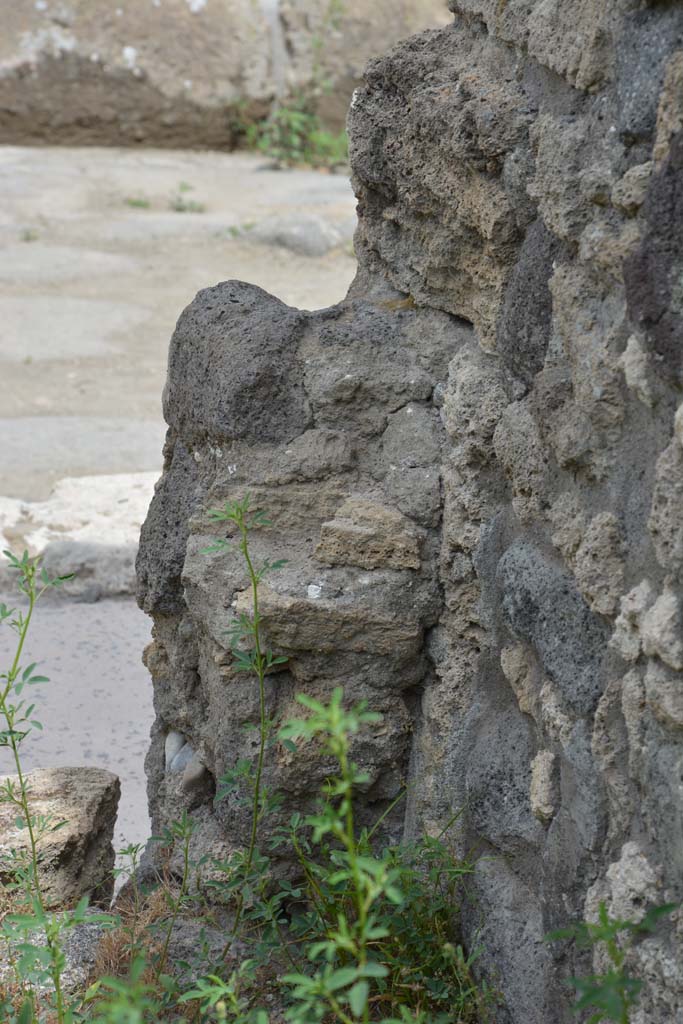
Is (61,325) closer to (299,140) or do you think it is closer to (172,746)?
(299,140)

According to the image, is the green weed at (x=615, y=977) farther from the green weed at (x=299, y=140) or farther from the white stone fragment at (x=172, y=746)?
the green weed at (x=299, y=140)

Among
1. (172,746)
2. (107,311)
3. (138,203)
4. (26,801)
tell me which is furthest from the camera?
(138,203)

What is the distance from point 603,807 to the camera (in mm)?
1510

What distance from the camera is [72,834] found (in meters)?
2.54

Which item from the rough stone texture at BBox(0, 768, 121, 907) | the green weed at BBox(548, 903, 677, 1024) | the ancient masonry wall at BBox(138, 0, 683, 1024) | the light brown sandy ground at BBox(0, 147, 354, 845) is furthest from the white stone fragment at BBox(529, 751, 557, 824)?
the light brown sandy ground at BBox(0, 147, 354, 845)

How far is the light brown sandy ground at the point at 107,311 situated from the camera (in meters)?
3.78

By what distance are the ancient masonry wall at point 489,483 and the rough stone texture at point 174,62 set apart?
805 cm

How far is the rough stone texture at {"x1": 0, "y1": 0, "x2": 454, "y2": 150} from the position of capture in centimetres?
964

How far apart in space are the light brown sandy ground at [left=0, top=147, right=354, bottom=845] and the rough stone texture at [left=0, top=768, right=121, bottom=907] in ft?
1.49

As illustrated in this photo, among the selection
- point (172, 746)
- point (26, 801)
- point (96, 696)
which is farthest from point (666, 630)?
point (96, 696)

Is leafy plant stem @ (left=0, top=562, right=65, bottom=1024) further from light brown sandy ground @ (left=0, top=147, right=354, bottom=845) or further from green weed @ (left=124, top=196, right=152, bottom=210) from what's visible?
green weed @ (left=124, top=196, right=152, bottom=210)

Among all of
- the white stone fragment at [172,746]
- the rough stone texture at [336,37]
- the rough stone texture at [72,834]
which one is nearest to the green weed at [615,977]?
the white stone fragment at [172,746]

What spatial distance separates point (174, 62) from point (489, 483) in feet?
28.7

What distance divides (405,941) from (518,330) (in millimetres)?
878
